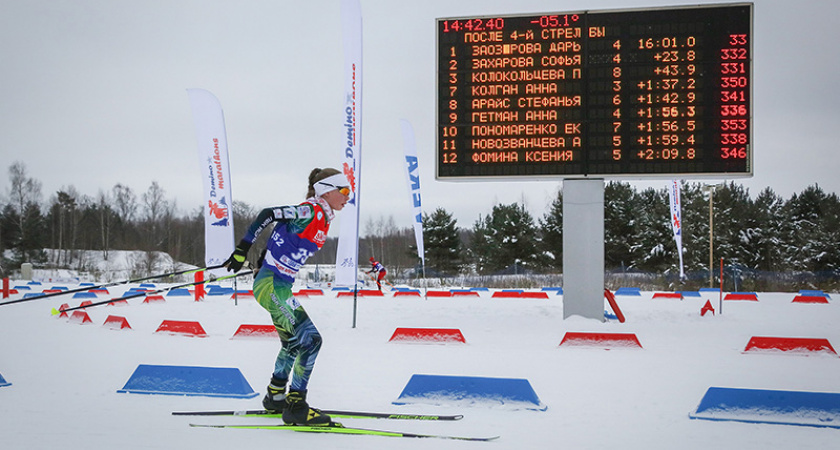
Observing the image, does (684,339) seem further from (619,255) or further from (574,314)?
(619,255)

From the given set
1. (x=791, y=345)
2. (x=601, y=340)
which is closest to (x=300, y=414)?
(x=601, y=340)

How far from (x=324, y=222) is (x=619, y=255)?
43926mm

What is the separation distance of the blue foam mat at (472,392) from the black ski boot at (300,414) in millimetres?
1189

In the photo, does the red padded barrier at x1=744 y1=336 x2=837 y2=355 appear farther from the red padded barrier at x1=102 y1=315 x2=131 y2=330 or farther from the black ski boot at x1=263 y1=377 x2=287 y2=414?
the red padded barrier at x1=102 y1=315 x2=131 y2=330

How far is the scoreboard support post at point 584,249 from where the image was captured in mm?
14281

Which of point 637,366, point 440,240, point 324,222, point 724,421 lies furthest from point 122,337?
point 440,240

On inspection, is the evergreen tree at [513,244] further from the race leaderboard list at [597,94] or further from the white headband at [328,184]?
the white headband at [328,184]

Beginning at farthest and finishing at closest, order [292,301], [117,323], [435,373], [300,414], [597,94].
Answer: [597,94] < [117,323] < [435,373] < [292,301] < [300,414]

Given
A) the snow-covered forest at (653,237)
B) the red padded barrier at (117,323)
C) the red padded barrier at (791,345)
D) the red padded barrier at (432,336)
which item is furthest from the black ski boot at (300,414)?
the snow-covered forest at (653,237)

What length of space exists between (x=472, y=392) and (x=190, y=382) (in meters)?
2.73

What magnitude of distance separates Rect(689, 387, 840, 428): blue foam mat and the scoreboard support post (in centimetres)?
918

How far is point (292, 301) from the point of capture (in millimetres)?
4852

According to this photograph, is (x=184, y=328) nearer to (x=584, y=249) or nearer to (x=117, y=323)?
(x=117, y=323)

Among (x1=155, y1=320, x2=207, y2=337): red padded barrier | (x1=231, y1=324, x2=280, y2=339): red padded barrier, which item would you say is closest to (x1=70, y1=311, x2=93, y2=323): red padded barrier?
(x1=155, y1=320, x2=207, y2=337): red padded barrier
